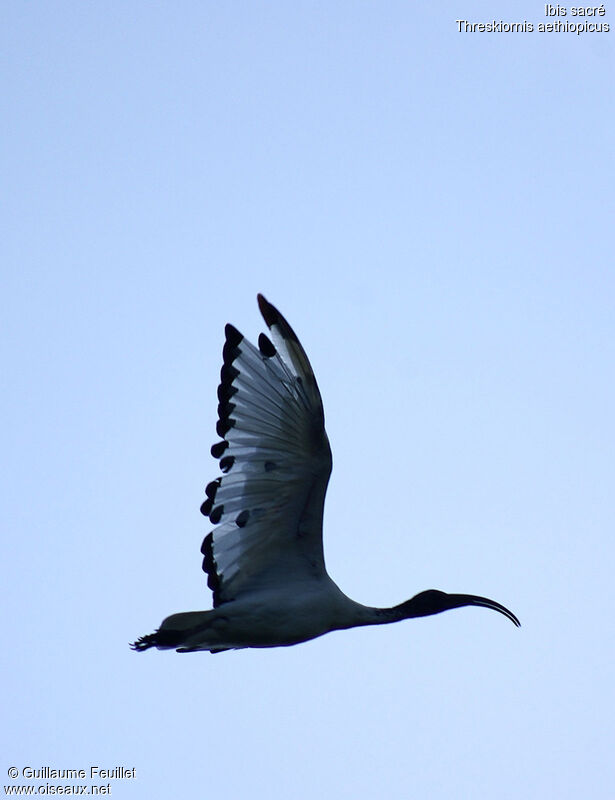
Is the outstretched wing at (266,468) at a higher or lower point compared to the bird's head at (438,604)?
higher

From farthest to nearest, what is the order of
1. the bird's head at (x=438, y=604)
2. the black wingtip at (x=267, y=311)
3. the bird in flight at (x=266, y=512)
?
the bird's head at (x=438, y=604), the bird in flight at (x=266, y=512), the black wingtip at (x=267, y=311)

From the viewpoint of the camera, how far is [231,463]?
9.44 m

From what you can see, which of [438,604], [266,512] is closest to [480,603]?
[438,604]

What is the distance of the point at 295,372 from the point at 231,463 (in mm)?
935

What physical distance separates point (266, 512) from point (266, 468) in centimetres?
42

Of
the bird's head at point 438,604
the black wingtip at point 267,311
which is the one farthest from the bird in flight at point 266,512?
the bird's head at point 438,604

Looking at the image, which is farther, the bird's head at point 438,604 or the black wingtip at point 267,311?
the bird's head at point 438,604

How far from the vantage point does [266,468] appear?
9445 millimetres

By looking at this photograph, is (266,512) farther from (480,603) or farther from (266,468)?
(480,603)

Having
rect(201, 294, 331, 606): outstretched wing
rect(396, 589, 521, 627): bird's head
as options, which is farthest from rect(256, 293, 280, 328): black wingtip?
rect(396, 589, 521, 627): bird's head

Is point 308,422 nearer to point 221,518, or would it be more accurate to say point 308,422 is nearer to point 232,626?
point 221,518

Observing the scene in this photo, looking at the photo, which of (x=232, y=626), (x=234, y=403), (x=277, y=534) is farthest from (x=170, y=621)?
(x=234, y=403)

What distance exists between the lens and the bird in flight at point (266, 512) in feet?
30.4

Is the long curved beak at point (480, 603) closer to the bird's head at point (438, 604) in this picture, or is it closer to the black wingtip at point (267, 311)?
the bird's head at point (438, 604)
